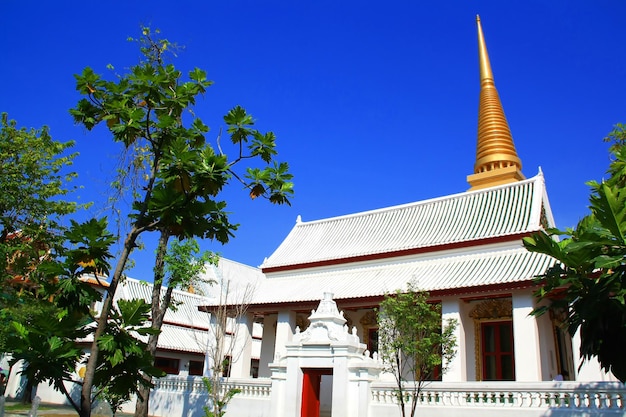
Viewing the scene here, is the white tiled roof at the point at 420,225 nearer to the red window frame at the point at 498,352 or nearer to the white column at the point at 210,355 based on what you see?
the red window frame at the point at 498,352

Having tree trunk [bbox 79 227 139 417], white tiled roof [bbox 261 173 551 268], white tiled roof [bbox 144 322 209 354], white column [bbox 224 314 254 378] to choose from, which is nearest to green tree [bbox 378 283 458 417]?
white tiled roof [bbox 261 173 551 268]

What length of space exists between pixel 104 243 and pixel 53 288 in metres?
0.66

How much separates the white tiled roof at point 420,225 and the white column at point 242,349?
3.93 meters

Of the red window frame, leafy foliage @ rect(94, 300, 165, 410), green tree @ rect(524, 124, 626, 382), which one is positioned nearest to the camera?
leafy foliage @ rect(94, 300, 165, 410)

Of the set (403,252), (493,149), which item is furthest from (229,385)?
(493,149)

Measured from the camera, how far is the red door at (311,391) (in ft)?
53.5

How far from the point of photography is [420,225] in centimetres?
2497

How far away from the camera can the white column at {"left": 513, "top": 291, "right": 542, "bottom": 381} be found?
55.0ft

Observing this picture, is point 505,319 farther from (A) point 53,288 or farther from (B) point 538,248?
(A) point 53,288

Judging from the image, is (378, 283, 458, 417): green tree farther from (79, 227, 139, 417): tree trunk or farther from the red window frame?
(79, 227, 139, 417): tree trunk

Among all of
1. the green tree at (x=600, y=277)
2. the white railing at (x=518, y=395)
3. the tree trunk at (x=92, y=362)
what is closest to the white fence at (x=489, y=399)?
the white railing at (x=518, y=395)

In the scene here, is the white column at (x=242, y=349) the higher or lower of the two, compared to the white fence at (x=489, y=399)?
higher

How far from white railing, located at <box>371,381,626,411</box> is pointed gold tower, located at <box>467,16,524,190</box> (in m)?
20.1

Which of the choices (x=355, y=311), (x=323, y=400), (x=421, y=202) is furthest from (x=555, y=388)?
(x=421, y=202)
